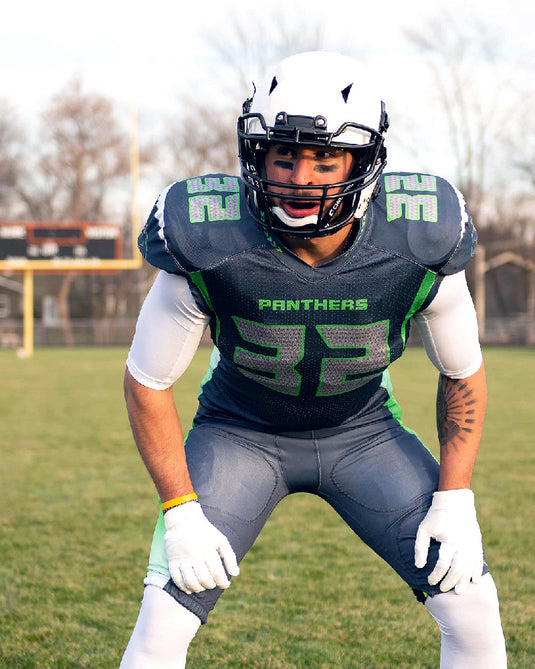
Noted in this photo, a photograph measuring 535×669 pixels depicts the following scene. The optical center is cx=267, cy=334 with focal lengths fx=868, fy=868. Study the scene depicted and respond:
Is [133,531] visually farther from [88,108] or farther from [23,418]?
[88,108]

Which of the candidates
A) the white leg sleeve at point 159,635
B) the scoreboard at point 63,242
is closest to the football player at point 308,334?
the white leg sleeve at point 159,635

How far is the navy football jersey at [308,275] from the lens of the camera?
235 cm

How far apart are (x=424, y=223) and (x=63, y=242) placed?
69.8 ft

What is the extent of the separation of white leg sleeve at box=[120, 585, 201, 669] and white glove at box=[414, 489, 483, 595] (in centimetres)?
66

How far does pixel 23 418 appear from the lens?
10406mm

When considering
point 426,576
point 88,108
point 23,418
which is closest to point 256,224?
point 426,576

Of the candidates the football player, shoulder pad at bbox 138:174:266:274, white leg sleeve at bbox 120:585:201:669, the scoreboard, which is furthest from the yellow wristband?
the scoreboard

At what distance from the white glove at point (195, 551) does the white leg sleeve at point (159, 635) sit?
0.07 meters

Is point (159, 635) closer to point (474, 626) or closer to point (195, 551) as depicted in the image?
point (195, 551)

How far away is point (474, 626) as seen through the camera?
228cm

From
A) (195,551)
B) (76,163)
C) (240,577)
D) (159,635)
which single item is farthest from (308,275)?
(76,163)

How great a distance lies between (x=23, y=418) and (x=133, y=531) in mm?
5523

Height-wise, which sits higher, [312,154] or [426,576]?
[312,154]

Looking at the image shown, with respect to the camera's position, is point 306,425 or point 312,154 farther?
point 306,425
